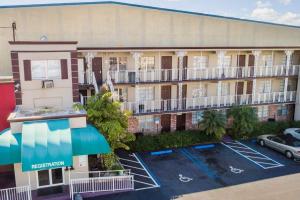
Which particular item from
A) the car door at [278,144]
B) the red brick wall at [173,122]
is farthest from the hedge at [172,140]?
the car door at [278,144]

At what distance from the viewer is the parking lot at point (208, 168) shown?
55.2 feet

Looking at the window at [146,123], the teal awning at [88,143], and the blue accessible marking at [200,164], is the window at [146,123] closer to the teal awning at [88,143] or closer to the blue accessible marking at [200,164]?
the blue accessible marking at [200,164]

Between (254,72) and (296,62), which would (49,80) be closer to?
(254,72)

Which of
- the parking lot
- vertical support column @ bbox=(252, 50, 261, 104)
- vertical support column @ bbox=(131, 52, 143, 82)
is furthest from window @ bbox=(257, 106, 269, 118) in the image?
vertical support column @ bbox=(131, 52, 143, 82)

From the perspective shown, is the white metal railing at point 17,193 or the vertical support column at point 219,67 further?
the vertical support column at point 219,67

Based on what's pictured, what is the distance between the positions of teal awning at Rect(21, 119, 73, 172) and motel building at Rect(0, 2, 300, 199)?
0.16 feet

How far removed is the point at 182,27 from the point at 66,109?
45.6 ft

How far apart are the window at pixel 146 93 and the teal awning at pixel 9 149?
11715mm

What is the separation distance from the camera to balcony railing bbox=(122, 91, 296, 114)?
23594 mm

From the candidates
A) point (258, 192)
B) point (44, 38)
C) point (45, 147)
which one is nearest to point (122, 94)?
point (44, 38)

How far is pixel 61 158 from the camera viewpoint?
14172 millimetres

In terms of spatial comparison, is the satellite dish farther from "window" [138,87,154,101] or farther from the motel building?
"window" [138,87,154,101]

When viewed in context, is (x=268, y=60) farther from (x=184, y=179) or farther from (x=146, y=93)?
(x=184, y=179)

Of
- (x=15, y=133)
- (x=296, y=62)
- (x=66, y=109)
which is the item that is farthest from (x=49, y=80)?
(x=296, y=62)
